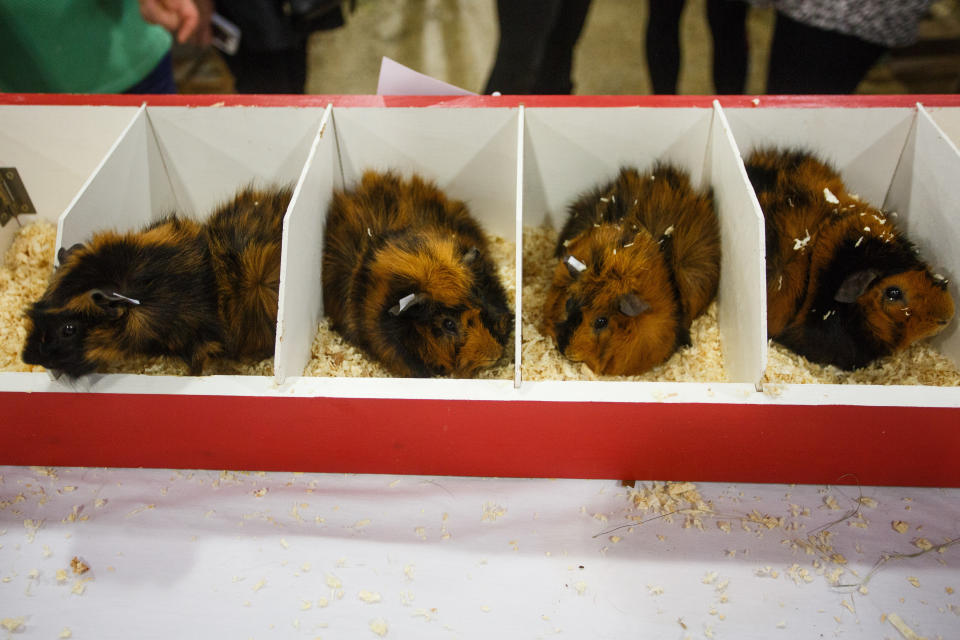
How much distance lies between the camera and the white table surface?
1496mm

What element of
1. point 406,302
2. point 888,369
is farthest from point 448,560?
point 888,369

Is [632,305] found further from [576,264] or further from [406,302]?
[406,302]

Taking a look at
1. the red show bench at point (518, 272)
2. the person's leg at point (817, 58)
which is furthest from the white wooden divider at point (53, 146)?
the person's leg at point (817, 58)

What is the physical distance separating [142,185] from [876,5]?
8.14 ft

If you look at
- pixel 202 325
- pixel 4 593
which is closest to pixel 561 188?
pixel 202 325

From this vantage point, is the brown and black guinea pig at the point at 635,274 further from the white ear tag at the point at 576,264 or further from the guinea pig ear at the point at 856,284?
the guinea pig ear at the point at 856,284

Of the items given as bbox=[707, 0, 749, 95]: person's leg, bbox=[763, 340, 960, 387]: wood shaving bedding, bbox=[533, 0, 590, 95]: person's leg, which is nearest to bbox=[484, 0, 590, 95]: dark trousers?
bbox=[533, 0, 590, 95]: person's leg

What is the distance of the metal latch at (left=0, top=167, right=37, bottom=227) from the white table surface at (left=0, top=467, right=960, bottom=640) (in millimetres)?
1050

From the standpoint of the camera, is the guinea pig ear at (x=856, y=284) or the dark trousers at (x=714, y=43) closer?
the guinea pig ear at (x=856, y=284)

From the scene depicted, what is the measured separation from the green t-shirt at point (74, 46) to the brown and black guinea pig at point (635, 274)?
1.81 meters

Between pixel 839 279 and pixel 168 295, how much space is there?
188 centimetres

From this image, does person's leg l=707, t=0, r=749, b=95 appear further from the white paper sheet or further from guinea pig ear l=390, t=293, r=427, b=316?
guinea pig ear l=390, t=293, r=427, b=316

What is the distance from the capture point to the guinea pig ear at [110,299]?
65.7 inches

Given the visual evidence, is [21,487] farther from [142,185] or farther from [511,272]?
[511,272]
